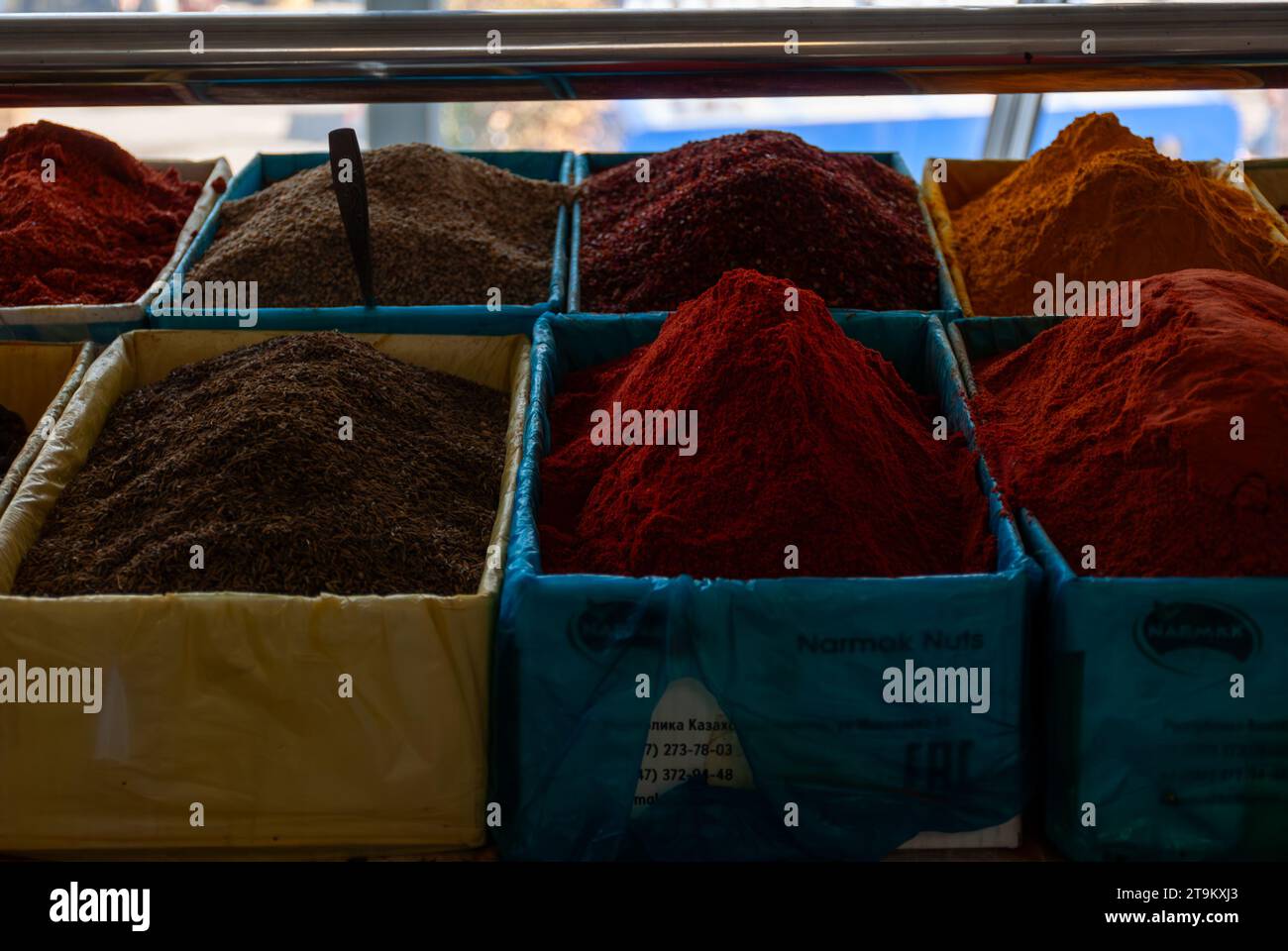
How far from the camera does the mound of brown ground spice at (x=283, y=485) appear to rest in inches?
44.3

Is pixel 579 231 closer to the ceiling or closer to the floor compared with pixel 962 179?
closer to the floor

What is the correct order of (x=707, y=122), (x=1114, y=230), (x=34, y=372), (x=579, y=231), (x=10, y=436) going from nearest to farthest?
(x=10, y=436)
(x=34, y=372)
(x=1114, y=230)
(x=579, y=231)
(x=707, y=122)

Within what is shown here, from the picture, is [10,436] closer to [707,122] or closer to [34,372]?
[34,372]

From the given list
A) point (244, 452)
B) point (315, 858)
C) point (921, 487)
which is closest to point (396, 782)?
point (315, 858)

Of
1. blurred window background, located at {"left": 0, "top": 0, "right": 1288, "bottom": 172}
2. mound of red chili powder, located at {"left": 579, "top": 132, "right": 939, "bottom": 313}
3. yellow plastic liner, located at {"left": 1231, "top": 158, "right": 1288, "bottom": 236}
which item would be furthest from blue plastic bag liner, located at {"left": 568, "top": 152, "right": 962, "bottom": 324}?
blurred window background, located at {"left": 0, "top": 0, "right": 1288, "bottom": 172}

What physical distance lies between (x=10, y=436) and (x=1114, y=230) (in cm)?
141

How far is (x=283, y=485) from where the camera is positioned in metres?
1.20

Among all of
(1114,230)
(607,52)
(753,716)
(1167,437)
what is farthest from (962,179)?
(753,716)

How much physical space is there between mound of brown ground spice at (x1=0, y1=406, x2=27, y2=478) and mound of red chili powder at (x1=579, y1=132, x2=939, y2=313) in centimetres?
72

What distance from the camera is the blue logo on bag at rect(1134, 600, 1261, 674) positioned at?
102 centimetres

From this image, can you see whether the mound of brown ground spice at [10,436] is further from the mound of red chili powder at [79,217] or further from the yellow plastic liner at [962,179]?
the yellow plastic liner at [962,179]

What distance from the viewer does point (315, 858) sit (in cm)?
107

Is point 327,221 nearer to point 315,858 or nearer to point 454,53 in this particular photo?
point 454,53

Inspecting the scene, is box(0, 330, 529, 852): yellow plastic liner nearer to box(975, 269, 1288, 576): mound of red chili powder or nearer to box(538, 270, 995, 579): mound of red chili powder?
box(538, 270, 995, 579): mound of red chili powder
